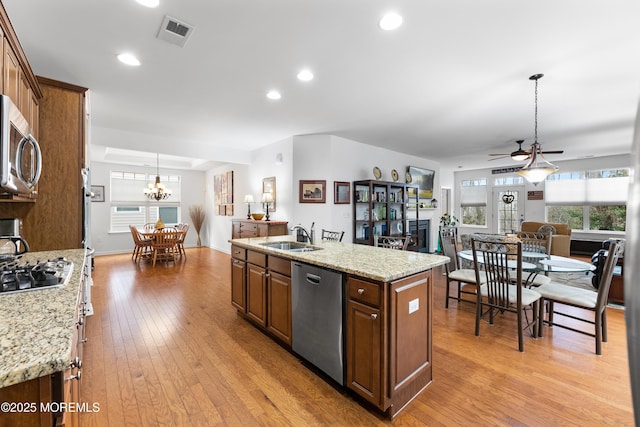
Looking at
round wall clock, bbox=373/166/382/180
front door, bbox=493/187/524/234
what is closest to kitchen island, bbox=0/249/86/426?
round wall clock, bbox=373/166/382/180

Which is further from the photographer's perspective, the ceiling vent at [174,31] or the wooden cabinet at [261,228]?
the wooden cabinet at [261,228]

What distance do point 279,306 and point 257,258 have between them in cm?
55

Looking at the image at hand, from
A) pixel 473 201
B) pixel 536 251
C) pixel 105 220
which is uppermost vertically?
pixel 473 201

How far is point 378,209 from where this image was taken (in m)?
6.07

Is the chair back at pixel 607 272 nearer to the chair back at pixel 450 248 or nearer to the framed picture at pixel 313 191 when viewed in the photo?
the chair back at pixel 450 248

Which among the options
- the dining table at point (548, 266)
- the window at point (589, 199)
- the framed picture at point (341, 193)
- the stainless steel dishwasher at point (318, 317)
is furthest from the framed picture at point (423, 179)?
the stainless steel dishwasher at point (318, 317)

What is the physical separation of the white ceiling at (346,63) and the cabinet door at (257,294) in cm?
203

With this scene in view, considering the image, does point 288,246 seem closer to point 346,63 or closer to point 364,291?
point 364,291

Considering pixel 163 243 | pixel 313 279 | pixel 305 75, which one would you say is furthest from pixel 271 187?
pixel 313 279

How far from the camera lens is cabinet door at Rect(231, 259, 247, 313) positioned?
308cm

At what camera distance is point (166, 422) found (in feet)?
5.68

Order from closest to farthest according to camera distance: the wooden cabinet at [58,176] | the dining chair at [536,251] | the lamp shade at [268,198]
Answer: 1. the wooden cabinet at [58,176]
2. the dining chair at [536,251]
3. the lamp shade at [268,198]

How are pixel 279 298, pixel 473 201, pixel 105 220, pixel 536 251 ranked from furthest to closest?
pixel 473 201
pixel 105 220
pixel 536 251
pixel 279 298

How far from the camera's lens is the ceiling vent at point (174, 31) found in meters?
2.12
